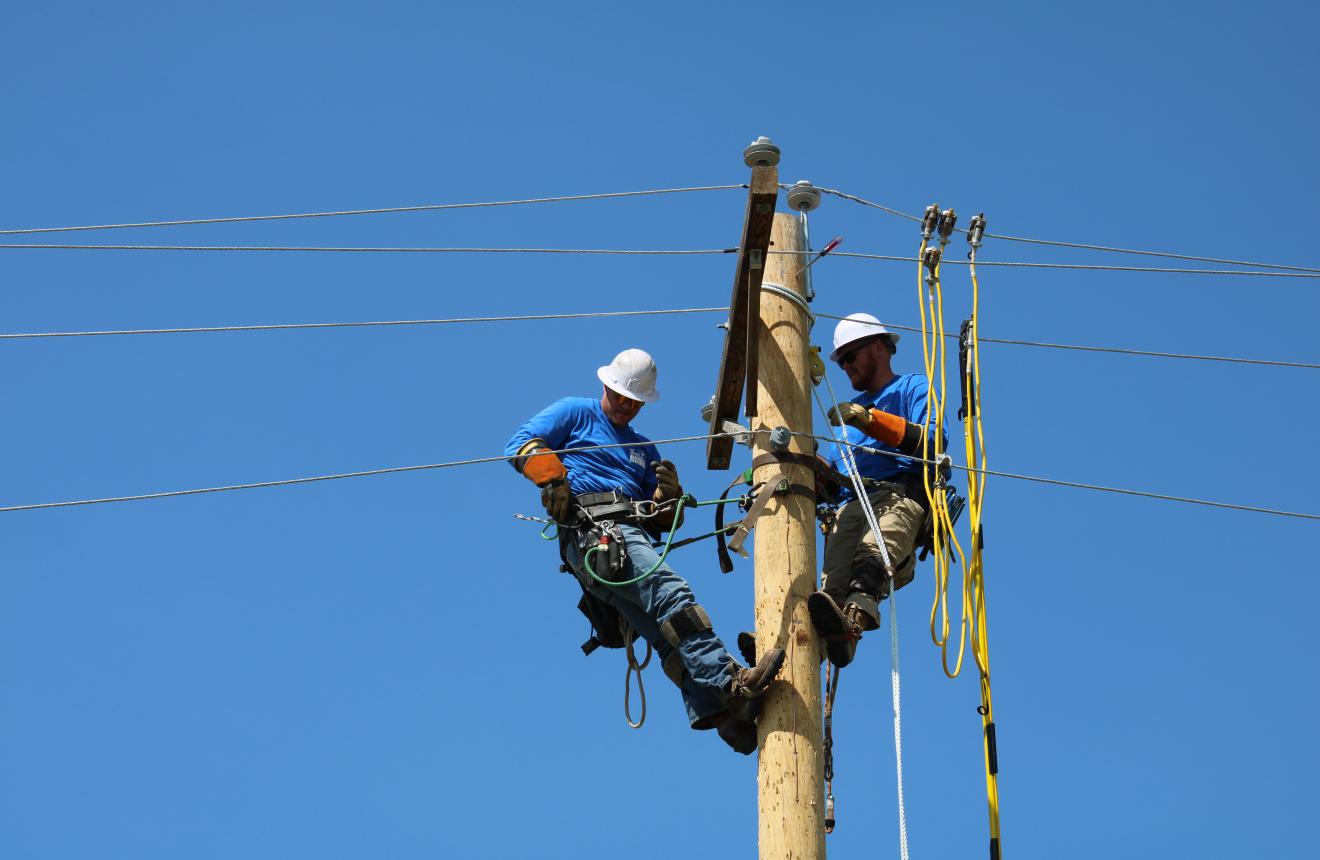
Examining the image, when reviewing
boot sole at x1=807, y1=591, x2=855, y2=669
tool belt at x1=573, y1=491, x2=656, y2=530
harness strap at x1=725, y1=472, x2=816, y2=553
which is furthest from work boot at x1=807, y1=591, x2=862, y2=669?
tool belt at x1=573, y1=491, x2=656, y2=530

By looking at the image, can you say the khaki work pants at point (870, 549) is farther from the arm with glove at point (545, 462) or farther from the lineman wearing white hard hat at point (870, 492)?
the arm with glove at point (545, 462)

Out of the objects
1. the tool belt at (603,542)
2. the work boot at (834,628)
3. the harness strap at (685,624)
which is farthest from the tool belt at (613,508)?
the work boot at (834,628)

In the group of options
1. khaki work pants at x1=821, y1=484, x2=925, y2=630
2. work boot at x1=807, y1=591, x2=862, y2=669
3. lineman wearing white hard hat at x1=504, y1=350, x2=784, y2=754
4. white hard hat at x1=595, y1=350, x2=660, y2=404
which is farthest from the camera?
white hard hat at x1=595, y1=350, x2=660, y2=404

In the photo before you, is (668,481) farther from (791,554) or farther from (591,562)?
(791,554)

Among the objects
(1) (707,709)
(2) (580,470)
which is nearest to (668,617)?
(1) (707,709)

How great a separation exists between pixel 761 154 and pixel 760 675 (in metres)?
1.90

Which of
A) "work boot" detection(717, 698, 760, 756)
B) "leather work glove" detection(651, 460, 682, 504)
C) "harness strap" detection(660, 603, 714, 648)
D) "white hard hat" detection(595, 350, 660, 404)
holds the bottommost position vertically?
"work boot" detection(717, 698, 760, 756)

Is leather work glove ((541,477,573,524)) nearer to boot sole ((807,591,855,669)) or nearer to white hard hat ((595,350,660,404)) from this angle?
white hard hat ((595,350,660,404))

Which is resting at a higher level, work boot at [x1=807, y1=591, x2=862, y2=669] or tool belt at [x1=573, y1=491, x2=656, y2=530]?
tool belt at [x1=573, y1=491, x2=656, y2=530]

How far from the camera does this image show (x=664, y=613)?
6.62 meters

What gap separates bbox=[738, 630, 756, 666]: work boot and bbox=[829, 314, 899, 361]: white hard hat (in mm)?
1940

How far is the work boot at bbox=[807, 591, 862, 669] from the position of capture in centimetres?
617

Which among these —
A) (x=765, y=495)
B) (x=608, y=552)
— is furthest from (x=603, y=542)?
(x=765, y=495)

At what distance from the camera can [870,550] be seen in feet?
22.5
